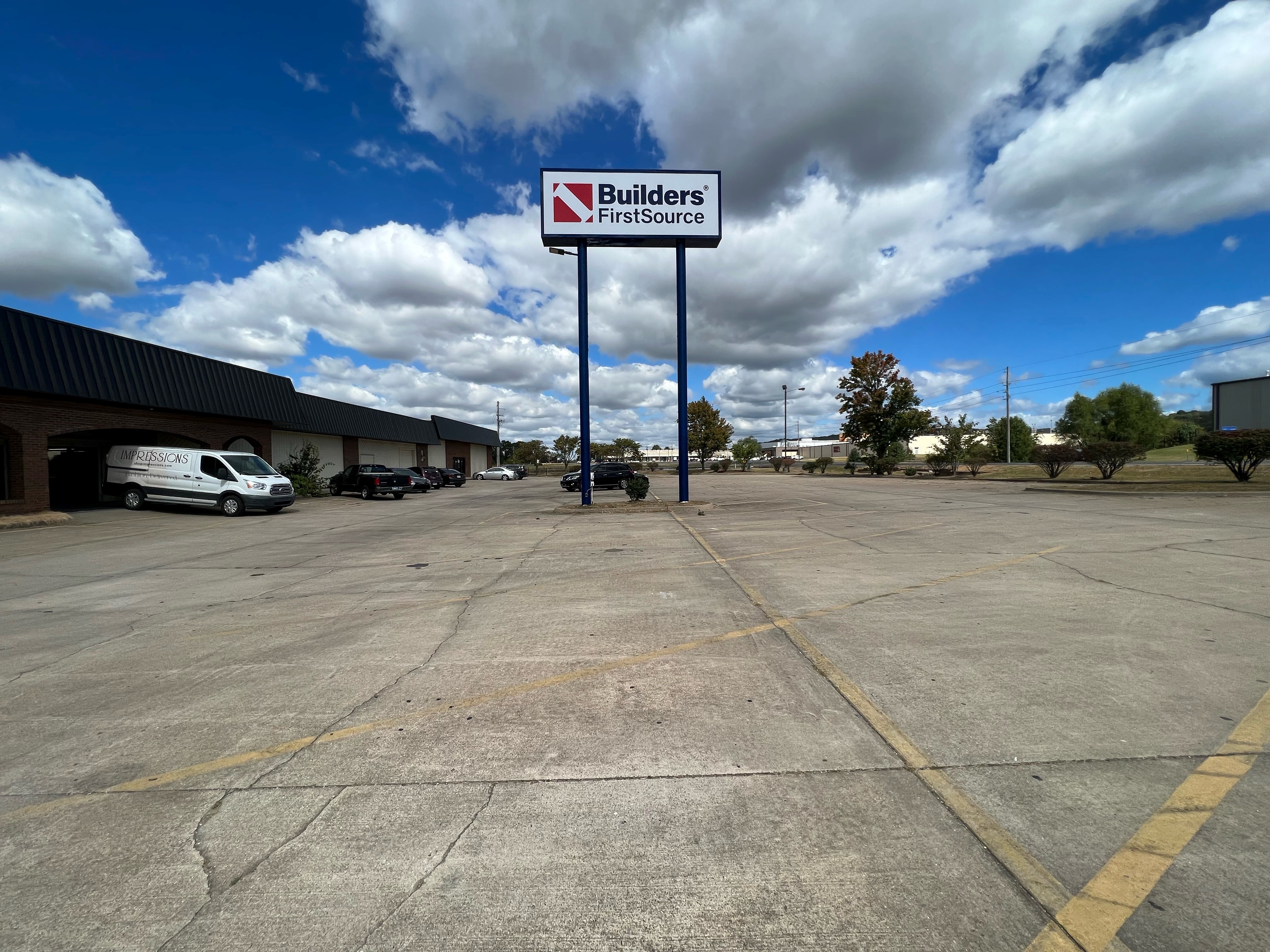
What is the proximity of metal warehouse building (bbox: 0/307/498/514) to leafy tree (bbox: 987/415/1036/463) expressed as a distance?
253 ft

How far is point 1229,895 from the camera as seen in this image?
2.32 metres

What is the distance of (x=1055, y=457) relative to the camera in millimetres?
30359

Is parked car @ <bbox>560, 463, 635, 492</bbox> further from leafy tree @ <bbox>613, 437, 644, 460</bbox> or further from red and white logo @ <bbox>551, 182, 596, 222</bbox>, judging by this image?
leafy tree @ <bbox>613, 437, 644, 460</bbox>

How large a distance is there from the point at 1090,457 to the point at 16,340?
3932 cm

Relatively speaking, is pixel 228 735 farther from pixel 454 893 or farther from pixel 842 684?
pixel 842 684

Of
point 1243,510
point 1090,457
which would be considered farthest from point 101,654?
point 1090,457

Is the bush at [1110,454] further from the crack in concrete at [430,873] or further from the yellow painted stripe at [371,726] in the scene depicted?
the crack in concrete at [430,873]

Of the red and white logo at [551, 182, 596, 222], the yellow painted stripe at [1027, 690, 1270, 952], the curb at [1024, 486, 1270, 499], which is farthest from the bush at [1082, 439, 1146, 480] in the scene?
the yellow painted stripe at [1027, 690, 1270, 952]

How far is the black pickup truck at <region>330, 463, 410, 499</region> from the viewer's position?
2917cm

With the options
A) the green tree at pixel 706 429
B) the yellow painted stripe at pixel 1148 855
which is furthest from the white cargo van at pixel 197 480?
the green tree at pixel 706 429

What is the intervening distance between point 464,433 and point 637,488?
136 feet

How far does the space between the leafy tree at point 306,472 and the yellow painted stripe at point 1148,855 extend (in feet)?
104

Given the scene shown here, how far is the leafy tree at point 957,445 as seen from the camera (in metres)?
42.8

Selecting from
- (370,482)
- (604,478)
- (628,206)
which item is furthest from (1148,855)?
(370,482)
